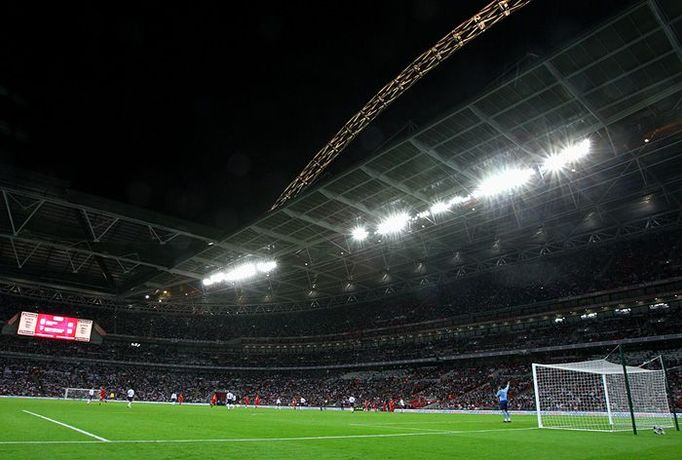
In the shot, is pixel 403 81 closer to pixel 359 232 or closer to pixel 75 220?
pixel 359 232

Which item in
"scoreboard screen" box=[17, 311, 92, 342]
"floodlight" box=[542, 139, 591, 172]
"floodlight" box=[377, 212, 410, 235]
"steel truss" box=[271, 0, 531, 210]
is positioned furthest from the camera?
"scoreboard screen" box=[17, 311, 92, 342]

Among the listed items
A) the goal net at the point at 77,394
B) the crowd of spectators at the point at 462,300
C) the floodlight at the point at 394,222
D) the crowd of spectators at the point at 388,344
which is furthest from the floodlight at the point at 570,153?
the goal net at the point at 77,394

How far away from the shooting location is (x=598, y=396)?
93.8 feet

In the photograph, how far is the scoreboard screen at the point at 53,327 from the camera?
4472cm

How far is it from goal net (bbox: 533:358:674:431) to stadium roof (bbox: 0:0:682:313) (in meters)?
10.9

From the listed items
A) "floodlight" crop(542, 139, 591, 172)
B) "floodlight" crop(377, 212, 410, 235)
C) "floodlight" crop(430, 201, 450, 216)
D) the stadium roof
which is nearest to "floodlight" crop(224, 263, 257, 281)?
the stadium roof

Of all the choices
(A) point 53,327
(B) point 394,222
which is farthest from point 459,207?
(A) point 53,327

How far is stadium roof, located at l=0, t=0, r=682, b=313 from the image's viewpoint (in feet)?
56.6

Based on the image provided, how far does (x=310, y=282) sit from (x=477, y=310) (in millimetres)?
19099

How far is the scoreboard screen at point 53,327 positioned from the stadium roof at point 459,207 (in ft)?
15.6

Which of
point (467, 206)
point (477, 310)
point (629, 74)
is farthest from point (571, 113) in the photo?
point (477, 310)

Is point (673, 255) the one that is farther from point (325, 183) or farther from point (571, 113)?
point (325, 183)

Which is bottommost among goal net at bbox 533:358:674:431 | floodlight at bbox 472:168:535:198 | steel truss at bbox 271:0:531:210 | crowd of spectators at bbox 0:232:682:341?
goal net at bbox 533:358:674:431

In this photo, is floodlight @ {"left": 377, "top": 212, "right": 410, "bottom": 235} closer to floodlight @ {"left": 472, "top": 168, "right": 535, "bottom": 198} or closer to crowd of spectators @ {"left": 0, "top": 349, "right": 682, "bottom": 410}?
floodlight @ {"left": 472, "top": 168, "right": 535, "bottom": 198}
